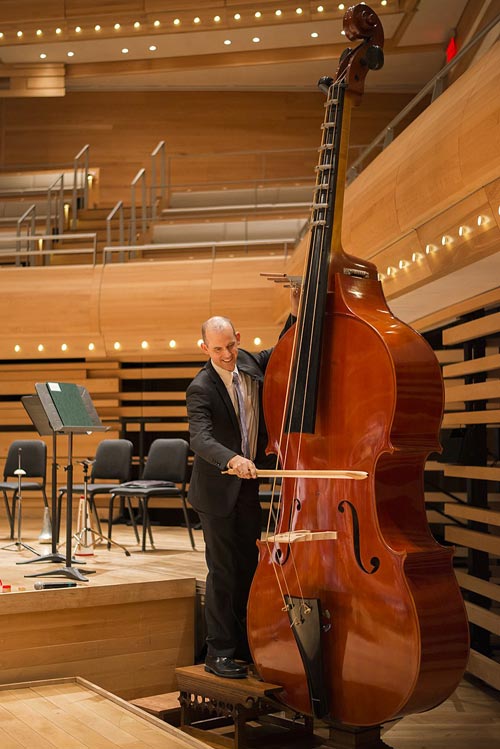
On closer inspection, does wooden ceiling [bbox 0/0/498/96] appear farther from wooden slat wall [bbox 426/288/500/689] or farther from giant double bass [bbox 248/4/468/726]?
giant double bass [bbox 248/4/468/726]

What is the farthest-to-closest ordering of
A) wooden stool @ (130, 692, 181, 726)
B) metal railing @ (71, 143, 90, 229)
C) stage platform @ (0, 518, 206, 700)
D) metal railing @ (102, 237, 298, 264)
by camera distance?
1. metal railing @ (71, 143, 90, 229)
2. metal railing @ (102, 237, 298, 264)
3. stage platform @ (0, 518, 206, 700)
4. wooden stool @ (130, 692, 181, 726)

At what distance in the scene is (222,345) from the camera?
349 centimetres

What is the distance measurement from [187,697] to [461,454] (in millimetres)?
2092

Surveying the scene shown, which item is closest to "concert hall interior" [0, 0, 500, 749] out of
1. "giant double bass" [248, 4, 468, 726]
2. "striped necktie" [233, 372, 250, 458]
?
"giant double bass" [248, 4, 468, 726]

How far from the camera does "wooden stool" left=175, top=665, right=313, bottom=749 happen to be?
125 inches

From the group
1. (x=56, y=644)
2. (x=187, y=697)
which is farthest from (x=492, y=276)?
(x=56, y=644)

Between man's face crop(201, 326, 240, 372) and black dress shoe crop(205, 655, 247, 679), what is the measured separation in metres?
1.16

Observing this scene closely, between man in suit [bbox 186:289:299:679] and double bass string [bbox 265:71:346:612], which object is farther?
man in suit [bbox 186:289:299:679]

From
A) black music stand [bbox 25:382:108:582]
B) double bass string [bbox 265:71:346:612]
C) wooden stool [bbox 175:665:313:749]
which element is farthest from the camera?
black music stand [bbox 25:382:108:582]

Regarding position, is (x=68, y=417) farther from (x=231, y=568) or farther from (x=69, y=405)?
(x=231, y=568)

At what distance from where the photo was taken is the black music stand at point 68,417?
481 centimetres

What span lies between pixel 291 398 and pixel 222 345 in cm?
59

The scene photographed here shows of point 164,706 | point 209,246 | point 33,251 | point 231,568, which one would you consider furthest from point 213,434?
point 33,251

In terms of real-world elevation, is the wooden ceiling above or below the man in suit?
above
